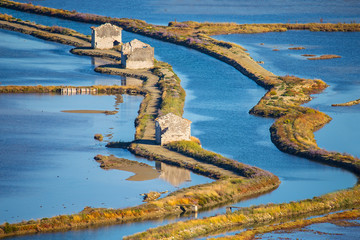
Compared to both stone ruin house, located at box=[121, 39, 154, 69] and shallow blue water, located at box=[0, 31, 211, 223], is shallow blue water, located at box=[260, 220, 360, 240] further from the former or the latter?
stone ruin house, located at box=[121, 39, 154, 69]

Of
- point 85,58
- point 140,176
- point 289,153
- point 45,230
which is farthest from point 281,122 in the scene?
point 85,58

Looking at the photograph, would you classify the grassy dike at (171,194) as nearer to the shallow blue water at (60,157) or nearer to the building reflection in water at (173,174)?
the building reflection in water at (173,174)

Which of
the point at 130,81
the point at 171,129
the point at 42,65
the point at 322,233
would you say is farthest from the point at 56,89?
the point at 322,233

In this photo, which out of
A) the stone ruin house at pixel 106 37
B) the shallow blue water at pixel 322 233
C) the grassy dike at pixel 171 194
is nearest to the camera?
the grassy dike at pixel 171 194

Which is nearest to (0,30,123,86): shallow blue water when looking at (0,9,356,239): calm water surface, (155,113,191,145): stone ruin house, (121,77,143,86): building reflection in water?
(121,77,143,86): building reflection in water

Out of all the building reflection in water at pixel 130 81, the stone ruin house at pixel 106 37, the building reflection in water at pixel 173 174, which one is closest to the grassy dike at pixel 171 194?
the building reflection in water at pixel 173 174

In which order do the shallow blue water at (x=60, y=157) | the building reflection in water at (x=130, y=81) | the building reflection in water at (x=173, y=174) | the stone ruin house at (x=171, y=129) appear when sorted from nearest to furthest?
the shallow blue water at (x=60, y=157) < the building reflection in water at (x=173, y=174) < the stone ruin house at (x=171, y=129) < the building reflection in water at (x=130, y=81)
